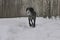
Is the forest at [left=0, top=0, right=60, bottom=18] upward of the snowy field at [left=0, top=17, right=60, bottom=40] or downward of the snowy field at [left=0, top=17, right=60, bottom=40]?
upward

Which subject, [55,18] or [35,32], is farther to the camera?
[55,18]

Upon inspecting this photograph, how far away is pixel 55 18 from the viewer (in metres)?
1.32

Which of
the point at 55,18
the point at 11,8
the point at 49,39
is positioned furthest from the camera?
the point at 55,18

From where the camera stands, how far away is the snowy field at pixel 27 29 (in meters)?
1.10

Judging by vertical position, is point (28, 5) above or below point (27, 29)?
above

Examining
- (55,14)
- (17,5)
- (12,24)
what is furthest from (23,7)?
(55,14)

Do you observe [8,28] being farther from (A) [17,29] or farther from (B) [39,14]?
(B) [39,14]

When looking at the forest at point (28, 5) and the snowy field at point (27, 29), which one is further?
the forest at point (28, 5)

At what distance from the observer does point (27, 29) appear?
3.92ft

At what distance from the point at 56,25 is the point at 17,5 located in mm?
352

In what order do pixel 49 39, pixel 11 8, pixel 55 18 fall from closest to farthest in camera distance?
pixel 49 39
pixel 11 8
pixel 55 18

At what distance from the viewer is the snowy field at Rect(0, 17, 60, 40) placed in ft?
3.61

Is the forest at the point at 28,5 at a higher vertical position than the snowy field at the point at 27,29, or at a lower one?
higher

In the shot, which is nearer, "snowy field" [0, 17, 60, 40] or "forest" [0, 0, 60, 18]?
"snowy field" [0, 17, 60, 40]
